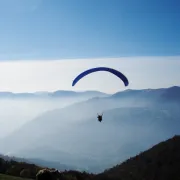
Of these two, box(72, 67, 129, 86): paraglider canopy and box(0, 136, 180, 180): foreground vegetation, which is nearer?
box(72, 67, 129, 86): paraglider canopy

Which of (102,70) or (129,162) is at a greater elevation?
(102,70)

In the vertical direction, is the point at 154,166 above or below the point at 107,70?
below

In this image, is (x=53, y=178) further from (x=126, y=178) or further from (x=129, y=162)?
(x=129, y=162)

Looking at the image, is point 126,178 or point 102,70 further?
point 126,178

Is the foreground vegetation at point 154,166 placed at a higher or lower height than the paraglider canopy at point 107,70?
lower

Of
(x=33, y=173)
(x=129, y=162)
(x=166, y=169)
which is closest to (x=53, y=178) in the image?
(x=33, y=173)

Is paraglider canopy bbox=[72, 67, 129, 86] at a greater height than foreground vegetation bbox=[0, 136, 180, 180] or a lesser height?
greater

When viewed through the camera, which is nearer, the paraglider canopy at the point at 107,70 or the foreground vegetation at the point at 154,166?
the paraglider canopy at the point at 107,70

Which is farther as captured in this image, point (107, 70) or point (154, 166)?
point (154, 166)

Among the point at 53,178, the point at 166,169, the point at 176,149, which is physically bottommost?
the point at 53,178

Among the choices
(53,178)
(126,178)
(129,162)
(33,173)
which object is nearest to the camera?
(53,178)

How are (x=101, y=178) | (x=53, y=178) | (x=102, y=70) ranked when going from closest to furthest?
(x=53, y=178)
(x=102, y=70)
(x=101, y=178)
